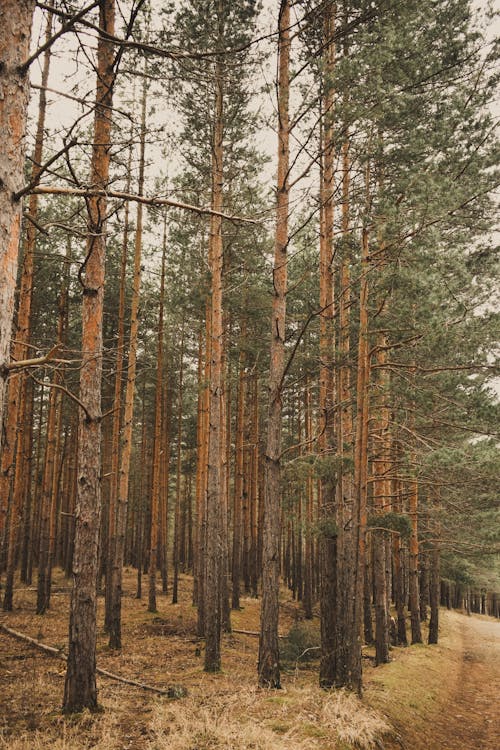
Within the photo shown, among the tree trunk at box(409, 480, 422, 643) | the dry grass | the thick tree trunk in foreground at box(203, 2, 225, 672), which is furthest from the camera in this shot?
the tree trunk at box(409, 480, 422, 643)

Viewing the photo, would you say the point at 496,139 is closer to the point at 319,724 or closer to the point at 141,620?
the point at 319,724

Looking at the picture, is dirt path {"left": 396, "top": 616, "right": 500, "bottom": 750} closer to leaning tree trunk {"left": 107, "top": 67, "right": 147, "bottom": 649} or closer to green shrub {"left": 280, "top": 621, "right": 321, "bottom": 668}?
green shrub {"left": 280, "top": 621, "right": 321, "bottom": 668}

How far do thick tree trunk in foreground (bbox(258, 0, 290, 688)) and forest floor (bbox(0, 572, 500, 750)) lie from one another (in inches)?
24.7

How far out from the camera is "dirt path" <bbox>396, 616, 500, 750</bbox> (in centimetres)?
849

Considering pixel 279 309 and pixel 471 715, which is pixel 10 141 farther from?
pixel 471 715

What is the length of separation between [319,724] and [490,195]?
1228 cm

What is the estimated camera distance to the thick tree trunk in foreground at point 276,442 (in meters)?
7.87

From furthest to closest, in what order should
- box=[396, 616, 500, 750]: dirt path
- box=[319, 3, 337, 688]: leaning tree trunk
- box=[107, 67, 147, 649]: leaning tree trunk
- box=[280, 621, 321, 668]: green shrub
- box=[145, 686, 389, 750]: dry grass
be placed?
box=[280, 621, 321, 668]: green shrub
box=[107, 67, 147, 649]: leaning tree trunk
box=[319, 3, 337, 688]: leaning tree trunk
box=[396, 616, 500, 750]: dirt path
box=[145, 686, 389, 750]: dry grass

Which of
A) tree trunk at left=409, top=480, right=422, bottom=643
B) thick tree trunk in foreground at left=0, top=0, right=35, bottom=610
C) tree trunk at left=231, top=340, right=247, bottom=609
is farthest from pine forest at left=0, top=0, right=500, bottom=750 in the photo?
tree trunk at left=231, top=340, right=247, bottom=609

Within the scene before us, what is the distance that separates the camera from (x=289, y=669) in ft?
37.1

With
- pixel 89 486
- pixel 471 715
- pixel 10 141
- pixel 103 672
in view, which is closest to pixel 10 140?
pixel 10 141

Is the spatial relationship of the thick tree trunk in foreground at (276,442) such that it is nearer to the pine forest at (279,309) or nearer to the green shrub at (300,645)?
the pine forest at (279,309)

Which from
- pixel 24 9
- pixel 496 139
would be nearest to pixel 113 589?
pixel 24 9

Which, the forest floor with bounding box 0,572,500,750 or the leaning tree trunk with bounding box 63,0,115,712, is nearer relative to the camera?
the forest floor with bounding box 0,572,500,750
